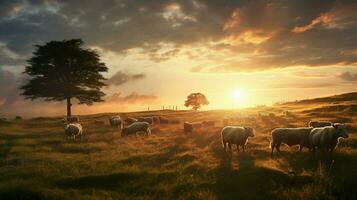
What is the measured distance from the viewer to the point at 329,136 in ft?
68.8

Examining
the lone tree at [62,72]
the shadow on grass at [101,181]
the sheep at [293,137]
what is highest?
the lone tree at [62,72]

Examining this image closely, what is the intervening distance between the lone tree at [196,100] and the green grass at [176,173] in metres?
89.2

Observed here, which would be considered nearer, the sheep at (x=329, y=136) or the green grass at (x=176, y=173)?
the green grass at (x=176, y=173)

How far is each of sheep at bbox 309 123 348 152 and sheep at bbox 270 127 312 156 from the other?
39.0 inches

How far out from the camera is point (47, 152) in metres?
27.1

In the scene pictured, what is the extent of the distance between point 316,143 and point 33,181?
50.5ft

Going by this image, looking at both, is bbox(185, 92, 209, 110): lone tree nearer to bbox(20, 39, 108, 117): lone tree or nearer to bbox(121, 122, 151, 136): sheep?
bbox(20, 39, 108, 117): lone tree

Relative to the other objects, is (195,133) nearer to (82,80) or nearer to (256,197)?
(256,197)

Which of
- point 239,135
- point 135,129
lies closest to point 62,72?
point 135,129

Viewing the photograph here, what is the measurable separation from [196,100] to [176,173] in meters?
98.5

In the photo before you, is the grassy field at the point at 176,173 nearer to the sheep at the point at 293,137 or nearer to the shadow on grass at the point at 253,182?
the shadow on grass at the point at 253,182

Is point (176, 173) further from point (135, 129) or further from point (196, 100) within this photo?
point (196, 100)

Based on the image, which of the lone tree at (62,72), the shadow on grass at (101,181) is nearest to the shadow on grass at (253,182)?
the shadow on grass at (101,181)

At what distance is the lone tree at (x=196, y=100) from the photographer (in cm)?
11750
